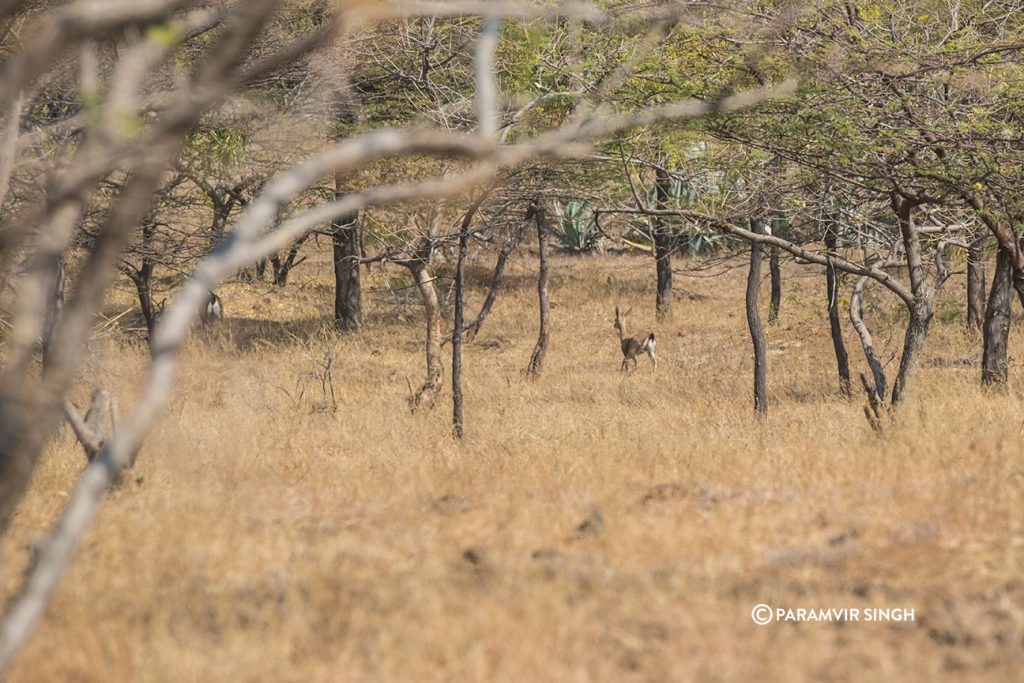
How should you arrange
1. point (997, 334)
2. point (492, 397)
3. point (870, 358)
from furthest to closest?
point (492, 397) < point (997, 334) < point (870, 358)

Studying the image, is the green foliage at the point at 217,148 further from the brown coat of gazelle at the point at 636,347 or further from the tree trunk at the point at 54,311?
the brown coat of gazelle at the point at 636,347

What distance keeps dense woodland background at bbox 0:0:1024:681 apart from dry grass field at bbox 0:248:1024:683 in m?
0.03

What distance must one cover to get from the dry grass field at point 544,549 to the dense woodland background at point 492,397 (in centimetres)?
3

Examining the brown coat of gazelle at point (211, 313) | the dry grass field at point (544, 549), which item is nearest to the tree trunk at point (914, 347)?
the dry grass field at point (544, 549)

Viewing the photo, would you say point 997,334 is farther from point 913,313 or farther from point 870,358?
point 913,313

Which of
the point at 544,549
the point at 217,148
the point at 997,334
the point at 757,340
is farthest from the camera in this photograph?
the point at 997,334

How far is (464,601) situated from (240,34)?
270 centimetres

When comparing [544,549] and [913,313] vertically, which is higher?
[913,313]

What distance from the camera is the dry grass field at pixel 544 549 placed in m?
4.33

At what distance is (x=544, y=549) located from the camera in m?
5.75

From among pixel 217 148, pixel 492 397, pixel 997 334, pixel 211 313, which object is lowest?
pixel 492 397

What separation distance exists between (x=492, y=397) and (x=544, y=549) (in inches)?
383

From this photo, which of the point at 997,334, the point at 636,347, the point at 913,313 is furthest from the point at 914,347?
the point at 636,347

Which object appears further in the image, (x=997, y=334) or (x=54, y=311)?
(x=997, y=334)
